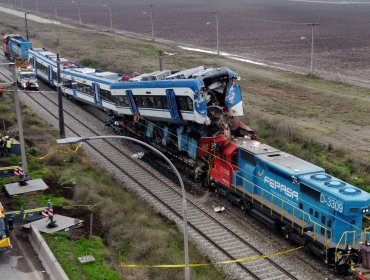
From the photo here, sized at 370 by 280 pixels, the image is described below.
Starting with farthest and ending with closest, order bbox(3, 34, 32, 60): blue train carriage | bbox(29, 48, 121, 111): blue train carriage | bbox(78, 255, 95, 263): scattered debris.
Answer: bbox(3, 34, 32, 60): blue train carriage → bbox(29, 48, 121, 111): blue train carriage → bbox(78, 255, 95, 263): scattered debris

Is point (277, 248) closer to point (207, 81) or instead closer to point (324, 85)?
point (207, 81)

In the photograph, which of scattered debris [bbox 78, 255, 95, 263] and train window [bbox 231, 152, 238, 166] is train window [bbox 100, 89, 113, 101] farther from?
scattered debris [bbox 78, 255, 95, 263]

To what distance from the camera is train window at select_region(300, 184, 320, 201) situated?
22453 mm

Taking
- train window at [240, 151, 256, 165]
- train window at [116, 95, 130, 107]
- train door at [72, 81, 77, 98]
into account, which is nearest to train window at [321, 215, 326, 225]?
train window at [240, 151, 256, 165]

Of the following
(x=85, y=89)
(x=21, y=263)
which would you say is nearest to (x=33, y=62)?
(x=85, y=89)

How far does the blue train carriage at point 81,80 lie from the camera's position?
41.7 m

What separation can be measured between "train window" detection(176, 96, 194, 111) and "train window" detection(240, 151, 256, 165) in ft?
13.9

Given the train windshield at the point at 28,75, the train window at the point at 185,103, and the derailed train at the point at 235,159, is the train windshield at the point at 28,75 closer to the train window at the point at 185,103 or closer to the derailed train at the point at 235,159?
the derailed train at the point at 235,159

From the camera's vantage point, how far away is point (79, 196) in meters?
28.2

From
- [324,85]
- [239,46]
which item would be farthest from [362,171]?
[239,46]

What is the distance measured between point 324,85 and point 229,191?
3593 centimetres

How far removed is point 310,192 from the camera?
22.8 metres

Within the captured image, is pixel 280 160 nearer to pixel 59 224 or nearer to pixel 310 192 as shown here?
pixel 310 192

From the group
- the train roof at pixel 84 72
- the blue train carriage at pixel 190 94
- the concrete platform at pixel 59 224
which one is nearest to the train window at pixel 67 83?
the train roof at pixel 84 72
